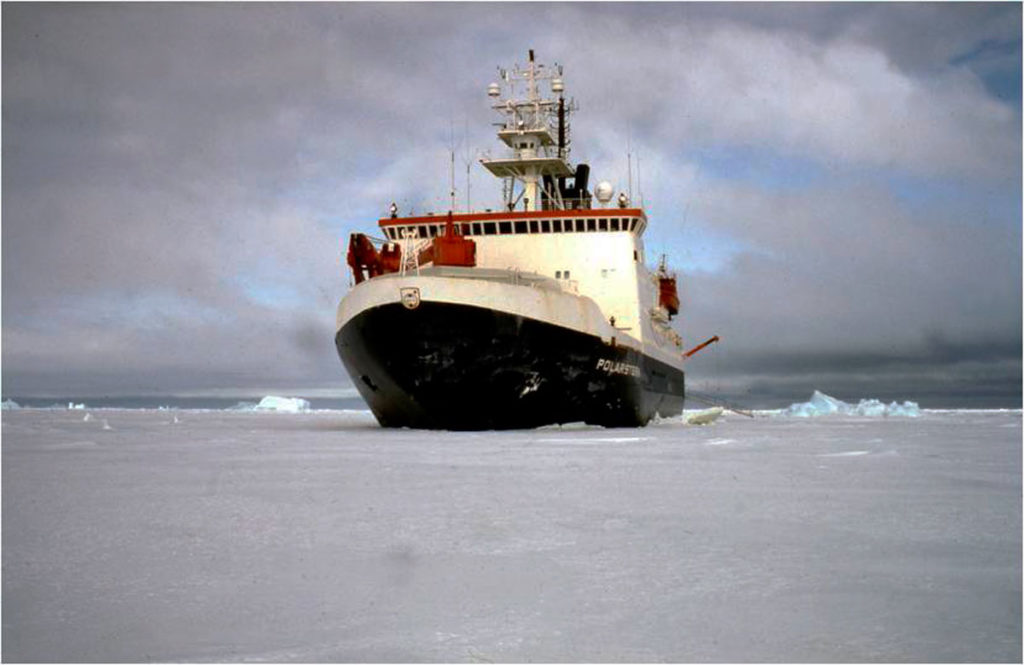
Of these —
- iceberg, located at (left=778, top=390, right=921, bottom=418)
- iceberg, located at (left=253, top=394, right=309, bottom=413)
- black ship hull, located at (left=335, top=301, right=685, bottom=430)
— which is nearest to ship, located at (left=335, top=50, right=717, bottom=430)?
black ship hull, located at (left=335, top=301, right=685, bottom=430)

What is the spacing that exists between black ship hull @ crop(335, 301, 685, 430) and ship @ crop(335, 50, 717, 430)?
3 centimetres

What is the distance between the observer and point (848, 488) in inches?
309

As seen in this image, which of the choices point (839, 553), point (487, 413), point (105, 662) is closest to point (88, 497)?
point (105, 662)

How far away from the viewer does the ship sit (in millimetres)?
18828

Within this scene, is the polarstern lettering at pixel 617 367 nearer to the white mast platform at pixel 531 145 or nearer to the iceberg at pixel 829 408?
the white mast platform at pixel 531 145

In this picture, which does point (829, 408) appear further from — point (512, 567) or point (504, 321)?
point (512, 567)

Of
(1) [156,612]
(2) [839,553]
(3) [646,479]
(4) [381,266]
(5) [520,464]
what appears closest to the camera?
(1) [156,612]

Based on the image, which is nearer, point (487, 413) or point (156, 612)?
point (156, 612)

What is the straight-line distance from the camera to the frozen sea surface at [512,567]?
3.35m

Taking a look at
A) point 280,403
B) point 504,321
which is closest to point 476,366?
point 504,321

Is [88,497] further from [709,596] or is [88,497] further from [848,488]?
[848,488]

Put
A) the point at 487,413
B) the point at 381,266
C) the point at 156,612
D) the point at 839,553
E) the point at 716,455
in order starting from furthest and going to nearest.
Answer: the point at 381,266 < the point at 487,413 < the point at 716,455 < the point at 839,553 < the point at 156,612

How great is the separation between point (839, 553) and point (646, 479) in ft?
12.5

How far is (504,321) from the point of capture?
61.6 ft
